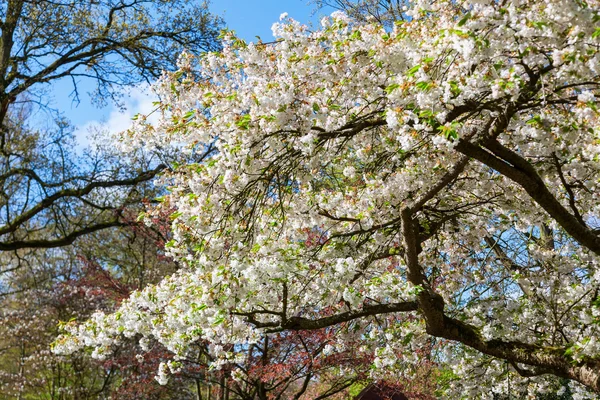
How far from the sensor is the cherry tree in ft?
10.7

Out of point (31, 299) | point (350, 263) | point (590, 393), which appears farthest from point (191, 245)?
point (31, 299)

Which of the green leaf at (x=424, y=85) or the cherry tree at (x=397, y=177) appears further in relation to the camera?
the cherry tree at (x=397, y=177)

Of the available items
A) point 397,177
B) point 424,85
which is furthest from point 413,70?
point 397,177

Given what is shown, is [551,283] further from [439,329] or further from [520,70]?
[520,70]

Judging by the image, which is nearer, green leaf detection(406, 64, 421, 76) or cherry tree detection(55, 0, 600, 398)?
green leaf detection(406, 64, 421, 76)

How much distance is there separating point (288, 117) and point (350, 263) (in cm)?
136

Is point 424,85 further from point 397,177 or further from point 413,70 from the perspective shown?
point 397,177

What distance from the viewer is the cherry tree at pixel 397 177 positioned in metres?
3.26

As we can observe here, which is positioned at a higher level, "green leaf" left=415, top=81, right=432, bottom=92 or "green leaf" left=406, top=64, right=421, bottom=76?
"green leaf" left=406, top=64, right=421, bottom=76

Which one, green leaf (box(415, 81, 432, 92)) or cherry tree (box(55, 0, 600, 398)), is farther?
cherry tree (box(55, 0, 600, 398))

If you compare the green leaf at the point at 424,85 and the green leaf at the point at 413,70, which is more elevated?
the green leaf at the point at 413,70

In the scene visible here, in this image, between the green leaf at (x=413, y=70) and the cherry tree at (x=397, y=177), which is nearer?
the green leaf at (x=413, y=70)

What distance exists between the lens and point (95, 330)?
569 centimetres

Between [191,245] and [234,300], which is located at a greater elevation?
[191,245]
